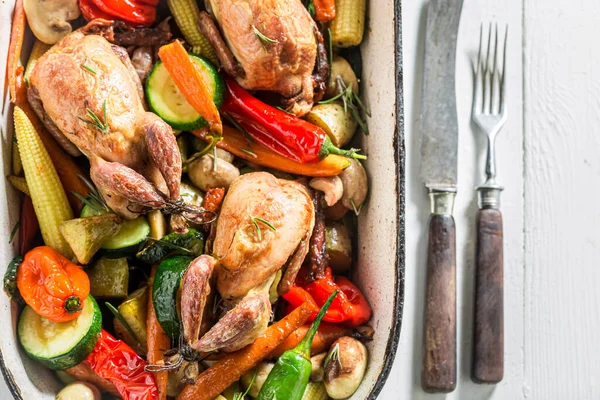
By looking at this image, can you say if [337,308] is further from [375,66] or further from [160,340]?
[375,66]

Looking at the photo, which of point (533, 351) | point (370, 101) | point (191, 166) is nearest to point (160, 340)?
point (191, 166)

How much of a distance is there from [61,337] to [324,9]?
5.39 ft

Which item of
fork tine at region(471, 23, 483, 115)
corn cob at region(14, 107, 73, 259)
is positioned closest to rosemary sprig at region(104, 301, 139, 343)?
corn cob at region(14, 107, 73, 259)

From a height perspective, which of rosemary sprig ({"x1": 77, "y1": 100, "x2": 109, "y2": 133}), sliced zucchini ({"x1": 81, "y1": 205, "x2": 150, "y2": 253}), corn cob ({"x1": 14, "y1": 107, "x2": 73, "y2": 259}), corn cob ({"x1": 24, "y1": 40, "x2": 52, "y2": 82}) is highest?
corn cob ({"x1": 24, "y1": 40, "x2": 52, "y2": 82})

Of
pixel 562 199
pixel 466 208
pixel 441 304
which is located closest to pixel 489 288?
pixel 441 304

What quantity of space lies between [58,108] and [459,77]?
1.89 metres

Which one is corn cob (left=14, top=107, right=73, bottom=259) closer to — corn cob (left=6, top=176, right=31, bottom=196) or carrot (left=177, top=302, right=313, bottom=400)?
corn cob (left=6, top=176, right=31, bottom=196)

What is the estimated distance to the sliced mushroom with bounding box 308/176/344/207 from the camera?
8.80ft

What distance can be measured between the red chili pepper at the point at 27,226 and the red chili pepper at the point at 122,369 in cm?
45

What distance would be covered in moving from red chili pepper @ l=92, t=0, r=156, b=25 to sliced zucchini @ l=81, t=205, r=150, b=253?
78 centimetres

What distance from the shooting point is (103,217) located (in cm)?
245

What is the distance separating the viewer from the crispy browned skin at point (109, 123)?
2.37 metres

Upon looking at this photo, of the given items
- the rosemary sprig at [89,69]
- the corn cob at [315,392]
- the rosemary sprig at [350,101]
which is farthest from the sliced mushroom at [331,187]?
the rosemary sprig at [89,69]

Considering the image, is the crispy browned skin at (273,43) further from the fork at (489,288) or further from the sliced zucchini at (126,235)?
the fork at (489,288)
